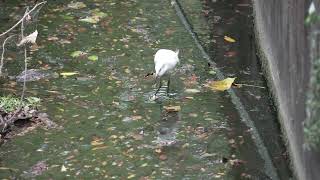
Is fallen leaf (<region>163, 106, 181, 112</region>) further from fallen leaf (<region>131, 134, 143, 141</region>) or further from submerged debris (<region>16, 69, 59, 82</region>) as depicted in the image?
submerged debris (<region>16, 69, 59, 82</region>)

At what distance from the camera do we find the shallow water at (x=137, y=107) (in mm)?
5285

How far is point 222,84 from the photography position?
6.84 metres

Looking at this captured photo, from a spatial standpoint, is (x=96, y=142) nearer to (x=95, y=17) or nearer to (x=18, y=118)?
(x=18, y=118)

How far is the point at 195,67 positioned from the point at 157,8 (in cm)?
242

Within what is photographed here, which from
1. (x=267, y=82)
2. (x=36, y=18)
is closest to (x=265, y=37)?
(x=267, y=82)

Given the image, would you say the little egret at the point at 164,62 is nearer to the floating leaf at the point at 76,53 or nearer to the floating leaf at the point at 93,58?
the floating leaf at the point at 93,58

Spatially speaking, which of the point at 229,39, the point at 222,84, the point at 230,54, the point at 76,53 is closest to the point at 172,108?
Result: the point at 222,84

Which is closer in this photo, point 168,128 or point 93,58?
point 168,128

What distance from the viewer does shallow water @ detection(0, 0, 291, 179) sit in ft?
17.3

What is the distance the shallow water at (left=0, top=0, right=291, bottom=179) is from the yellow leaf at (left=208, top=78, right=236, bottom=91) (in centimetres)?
12

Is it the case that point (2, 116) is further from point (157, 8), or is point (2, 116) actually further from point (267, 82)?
point (157, 8)

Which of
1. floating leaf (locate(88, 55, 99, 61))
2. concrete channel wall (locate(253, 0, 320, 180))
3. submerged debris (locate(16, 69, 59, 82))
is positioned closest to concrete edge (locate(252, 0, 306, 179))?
concrete channel wall (locate(253, 0, 320, 180))

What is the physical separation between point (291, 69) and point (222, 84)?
2243 mm

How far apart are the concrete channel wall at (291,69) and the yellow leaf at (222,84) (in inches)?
18.5
